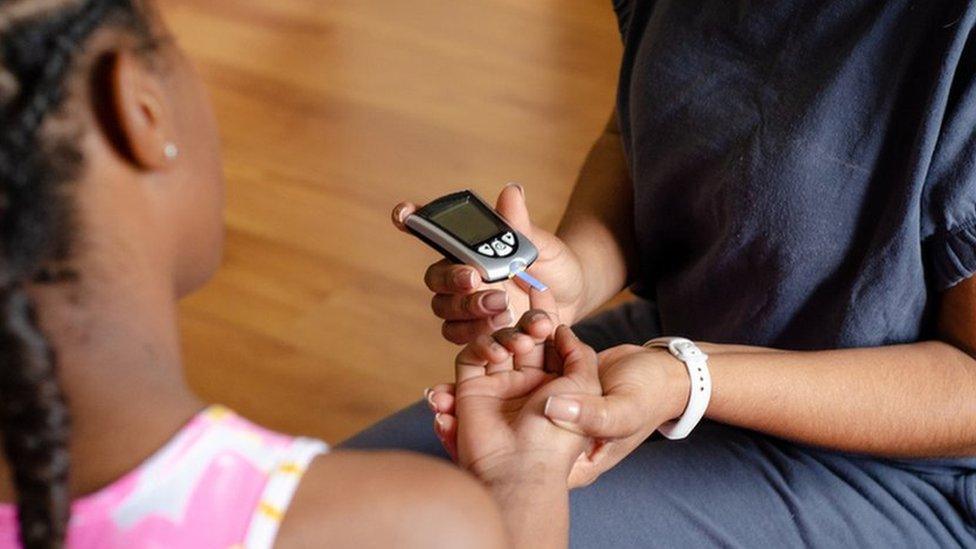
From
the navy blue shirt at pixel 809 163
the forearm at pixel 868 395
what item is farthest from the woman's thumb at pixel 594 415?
the navy blue shirt at pixel 809 163

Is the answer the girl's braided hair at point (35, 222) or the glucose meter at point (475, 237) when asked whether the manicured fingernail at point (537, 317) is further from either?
the girl's braided hair at point (35, 222)

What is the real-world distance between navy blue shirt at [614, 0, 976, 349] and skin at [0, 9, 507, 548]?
0.47 meters

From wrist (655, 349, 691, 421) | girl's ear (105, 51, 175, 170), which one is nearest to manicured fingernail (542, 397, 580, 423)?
wrist (655, 349, 691, 421)

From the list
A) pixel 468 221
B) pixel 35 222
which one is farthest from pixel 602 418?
pixel 35 222

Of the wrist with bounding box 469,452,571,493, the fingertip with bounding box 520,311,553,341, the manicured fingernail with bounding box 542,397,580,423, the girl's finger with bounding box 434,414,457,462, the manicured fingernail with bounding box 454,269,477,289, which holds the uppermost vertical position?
the fingertip with bounding box 520,311,553,341

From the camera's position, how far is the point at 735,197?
107 centimetres

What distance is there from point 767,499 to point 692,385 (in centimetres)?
12

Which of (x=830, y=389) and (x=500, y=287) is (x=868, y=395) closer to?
(x=830, y=389)

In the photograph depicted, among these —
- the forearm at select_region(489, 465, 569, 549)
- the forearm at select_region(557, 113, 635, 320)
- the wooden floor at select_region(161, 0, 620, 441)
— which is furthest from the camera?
the wooden floor at select_region(161, 0, 620, 441)

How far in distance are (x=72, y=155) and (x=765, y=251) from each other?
2.05 ft

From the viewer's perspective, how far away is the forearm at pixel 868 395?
1.01m

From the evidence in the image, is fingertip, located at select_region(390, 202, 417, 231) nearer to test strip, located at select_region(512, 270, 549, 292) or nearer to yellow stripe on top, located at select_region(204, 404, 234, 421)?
test strip, located at select_region(512, 270, 549, 292)

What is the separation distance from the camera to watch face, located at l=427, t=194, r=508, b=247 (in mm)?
1062

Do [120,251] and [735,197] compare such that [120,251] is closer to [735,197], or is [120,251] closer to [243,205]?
[735,197]
